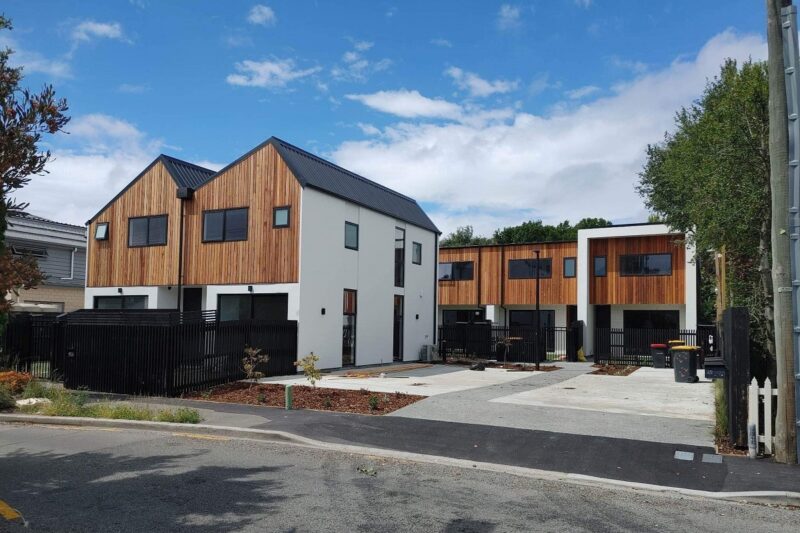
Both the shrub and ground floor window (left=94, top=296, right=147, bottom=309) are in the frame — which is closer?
the shrub

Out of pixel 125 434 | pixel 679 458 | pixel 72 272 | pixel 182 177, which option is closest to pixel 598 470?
pixel 679 458

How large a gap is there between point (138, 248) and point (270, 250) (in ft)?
21.9

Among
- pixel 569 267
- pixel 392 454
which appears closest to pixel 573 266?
pixel 569 267

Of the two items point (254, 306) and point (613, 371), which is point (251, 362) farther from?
point (613, 371)

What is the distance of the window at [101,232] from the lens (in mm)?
25406

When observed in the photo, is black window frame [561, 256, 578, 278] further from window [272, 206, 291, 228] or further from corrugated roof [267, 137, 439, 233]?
window [272, 206, 291, 228]

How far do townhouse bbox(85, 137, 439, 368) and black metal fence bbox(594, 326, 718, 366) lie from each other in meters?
9.15

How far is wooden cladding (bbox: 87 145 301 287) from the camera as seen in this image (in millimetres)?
21172

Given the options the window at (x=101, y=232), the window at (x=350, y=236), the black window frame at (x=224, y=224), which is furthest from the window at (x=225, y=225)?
the window at (x=101, y=232)

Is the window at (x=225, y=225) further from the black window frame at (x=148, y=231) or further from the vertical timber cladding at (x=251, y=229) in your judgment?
the black window frame at (x=148, y=231)

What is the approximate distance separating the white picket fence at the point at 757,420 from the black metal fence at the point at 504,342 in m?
19.7

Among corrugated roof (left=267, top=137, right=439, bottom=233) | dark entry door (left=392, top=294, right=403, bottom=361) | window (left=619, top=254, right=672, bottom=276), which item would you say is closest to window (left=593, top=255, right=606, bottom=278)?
window (left=619, top=254, right=672, bottom=276)

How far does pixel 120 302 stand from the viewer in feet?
82.5

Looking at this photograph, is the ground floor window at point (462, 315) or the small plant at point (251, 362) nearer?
the small plant at point (251, 362)
